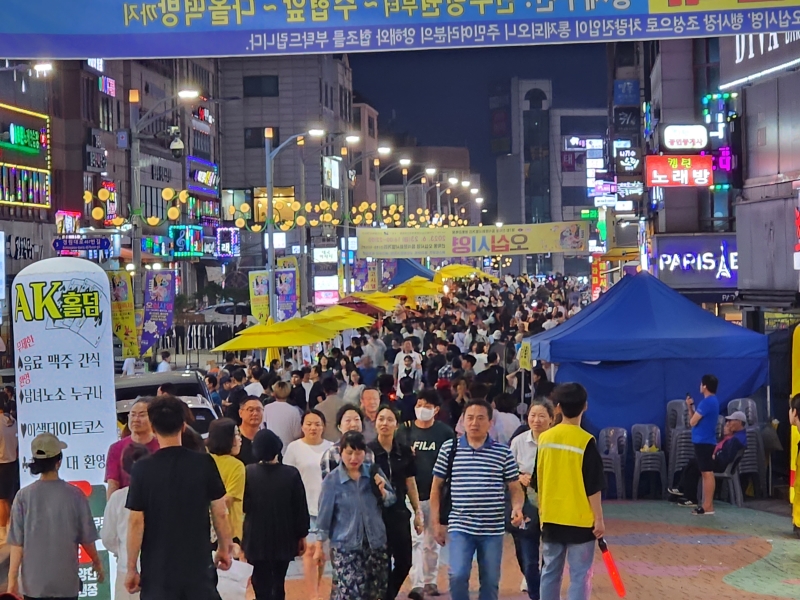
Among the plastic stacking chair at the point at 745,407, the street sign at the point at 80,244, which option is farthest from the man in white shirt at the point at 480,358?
the street sign at the point at 80,244

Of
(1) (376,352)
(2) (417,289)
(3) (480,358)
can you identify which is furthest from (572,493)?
(2) (417,289)

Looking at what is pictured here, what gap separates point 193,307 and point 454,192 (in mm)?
105715

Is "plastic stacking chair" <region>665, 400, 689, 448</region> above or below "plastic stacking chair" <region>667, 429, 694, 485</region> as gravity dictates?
above

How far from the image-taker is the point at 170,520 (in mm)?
6953

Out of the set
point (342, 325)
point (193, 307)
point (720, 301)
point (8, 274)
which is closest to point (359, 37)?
point (342, 325)

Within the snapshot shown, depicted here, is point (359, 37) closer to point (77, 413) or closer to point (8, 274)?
point (77, 413)

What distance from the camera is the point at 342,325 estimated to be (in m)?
26.2

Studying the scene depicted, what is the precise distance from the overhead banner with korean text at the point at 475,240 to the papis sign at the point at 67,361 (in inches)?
1416

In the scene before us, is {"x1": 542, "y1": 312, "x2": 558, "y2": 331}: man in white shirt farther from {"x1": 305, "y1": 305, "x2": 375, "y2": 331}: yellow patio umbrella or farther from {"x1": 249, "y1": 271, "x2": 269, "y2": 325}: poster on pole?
{"x1": 249, "y1": 271, "x2": 269, "y2": 325}: poster on pole

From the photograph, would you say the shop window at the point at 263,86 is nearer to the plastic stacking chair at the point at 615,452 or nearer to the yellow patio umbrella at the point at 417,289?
the yellow patio umbrella at the point at 417,289

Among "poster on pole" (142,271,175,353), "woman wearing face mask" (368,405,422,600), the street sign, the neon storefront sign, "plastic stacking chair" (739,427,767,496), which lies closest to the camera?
"woman wearing face mask" (368,405,422,600)

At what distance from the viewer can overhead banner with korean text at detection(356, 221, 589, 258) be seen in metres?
45.2

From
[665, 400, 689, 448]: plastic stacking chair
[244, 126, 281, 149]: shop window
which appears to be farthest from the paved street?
[244, 126, 281, 149]: shop window

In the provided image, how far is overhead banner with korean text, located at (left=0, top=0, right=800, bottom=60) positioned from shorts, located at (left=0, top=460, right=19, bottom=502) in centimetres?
563
